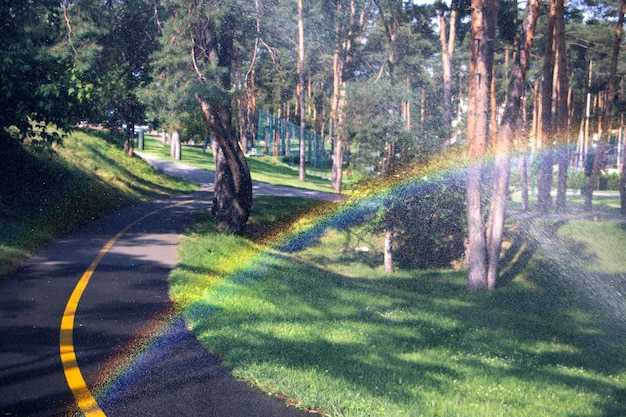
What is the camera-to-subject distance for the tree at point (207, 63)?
50.5ft

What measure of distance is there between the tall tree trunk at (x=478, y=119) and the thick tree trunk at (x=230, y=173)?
20.4 ft

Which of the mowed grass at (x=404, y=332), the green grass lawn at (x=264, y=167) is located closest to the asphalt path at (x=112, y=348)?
the mowed grass at (x=404, y=332)

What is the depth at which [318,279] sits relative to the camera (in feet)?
47.7

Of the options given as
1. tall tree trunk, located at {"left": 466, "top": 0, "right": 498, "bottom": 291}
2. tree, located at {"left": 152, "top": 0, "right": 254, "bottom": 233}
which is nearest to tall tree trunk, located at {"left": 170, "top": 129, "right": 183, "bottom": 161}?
tree, located at {"left": 152, "top": 0, "right": 254, "bottom": 233}

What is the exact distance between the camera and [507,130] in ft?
49.2

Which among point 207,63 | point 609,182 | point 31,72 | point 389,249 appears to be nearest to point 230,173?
point 207,63

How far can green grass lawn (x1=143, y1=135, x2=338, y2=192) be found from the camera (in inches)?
1661

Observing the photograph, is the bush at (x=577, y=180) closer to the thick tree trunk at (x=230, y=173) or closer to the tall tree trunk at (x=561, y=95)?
the tall tree trunk at (x=561, y=95)

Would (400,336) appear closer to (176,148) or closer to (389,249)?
(389,249)

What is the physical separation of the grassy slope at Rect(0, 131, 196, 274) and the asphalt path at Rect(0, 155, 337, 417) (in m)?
0.87

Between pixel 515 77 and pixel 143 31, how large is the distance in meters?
10.5

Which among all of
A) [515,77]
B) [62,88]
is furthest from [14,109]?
[515,77]

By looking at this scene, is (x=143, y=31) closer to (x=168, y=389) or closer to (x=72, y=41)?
(x=72, y=41)

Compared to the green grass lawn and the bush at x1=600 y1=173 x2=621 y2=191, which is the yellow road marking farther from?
the bush at x1=600 y1=173 x2=621 y2=191
